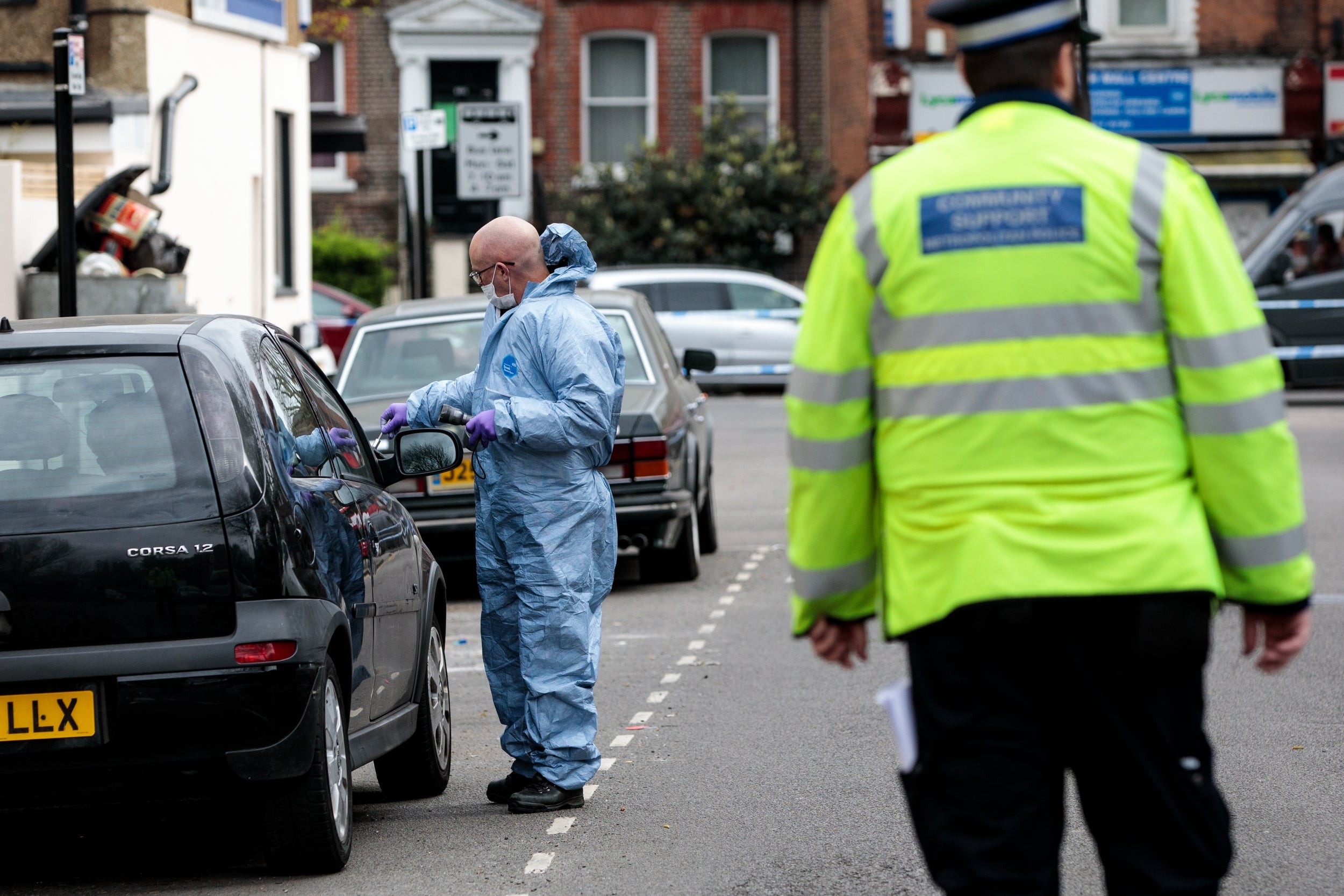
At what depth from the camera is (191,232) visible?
19.2 m

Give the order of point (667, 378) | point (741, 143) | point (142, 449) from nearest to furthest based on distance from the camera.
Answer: point (142, 449) → point (667, 378) → point (741, 143)

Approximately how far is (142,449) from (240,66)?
52.2 ft

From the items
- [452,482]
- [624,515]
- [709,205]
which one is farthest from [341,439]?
[709,205]

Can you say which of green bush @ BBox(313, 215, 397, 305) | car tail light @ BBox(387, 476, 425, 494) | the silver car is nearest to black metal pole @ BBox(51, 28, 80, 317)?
car tail light @ BBox(387, 476, 425, 494)

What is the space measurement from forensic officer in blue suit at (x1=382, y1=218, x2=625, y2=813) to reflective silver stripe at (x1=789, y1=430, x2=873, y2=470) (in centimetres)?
278

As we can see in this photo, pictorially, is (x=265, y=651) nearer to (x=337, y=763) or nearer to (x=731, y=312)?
(x=337, y=763)

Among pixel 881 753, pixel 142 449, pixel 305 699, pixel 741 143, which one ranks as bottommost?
pixel 881 753

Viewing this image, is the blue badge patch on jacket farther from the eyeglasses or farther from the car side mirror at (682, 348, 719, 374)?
the car side mirror at (682, 348, 719, 374)

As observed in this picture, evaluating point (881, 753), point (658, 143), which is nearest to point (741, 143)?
point (658, 143)

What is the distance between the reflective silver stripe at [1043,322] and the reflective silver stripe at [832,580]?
40 cm

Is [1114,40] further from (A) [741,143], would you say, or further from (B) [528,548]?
(B) [528,548]

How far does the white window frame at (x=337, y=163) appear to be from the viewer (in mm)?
31438

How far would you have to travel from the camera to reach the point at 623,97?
105ft

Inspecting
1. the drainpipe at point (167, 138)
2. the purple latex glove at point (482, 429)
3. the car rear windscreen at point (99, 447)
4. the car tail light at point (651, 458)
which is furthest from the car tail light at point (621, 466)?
the drainpipe at point (167, 138)
